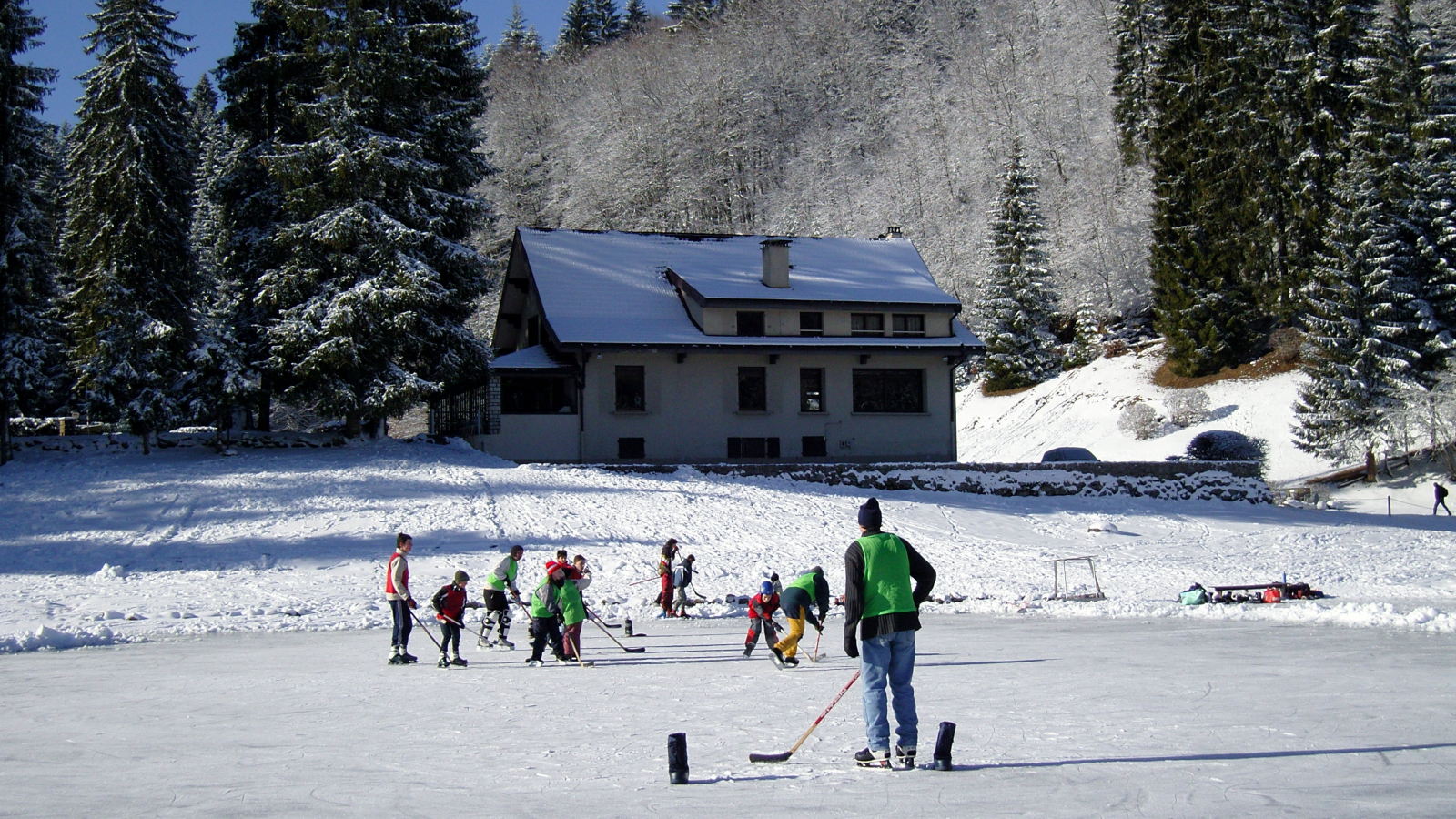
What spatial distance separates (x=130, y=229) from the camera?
29281mm

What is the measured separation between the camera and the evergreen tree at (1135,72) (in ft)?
221

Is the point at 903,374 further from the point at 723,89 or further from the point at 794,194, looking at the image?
the point at 723,89

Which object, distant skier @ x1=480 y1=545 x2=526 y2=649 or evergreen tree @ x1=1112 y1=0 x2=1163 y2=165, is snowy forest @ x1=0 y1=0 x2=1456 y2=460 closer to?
evergreen tree @ x1=1112 y1=0 x2=1163 y2=165

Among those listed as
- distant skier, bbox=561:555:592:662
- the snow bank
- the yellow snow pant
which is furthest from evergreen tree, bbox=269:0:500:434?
the yellow snow pant

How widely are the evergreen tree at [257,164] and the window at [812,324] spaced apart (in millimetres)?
15981

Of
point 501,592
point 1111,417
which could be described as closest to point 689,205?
point 1111,417

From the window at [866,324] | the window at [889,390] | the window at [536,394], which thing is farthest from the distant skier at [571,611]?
the window at [866,324]

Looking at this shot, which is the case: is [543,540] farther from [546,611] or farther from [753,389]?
[753,389]

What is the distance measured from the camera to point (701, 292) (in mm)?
33594

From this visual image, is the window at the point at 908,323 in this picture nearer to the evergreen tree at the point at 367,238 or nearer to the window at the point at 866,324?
the window at the point at 866,324

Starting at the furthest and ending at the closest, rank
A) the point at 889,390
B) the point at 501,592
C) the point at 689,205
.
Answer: the point at 689,205 → the point at 889,390 → the point at 501,592

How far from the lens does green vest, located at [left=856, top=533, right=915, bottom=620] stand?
23.2 ft

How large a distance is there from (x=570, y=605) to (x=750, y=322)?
22.1 metres

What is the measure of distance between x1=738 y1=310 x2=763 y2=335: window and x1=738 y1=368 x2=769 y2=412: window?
4.01 ft
